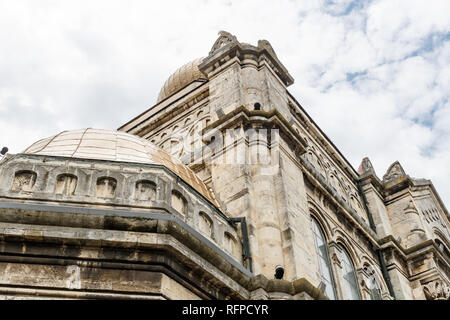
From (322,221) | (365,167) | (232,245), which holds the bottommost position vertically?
(232,245)

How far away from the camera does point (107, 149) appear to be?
967 centimetres

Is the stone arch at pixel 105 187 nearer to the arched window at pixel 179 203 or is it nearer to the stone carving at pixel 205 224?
the arched window at pixel 179 203

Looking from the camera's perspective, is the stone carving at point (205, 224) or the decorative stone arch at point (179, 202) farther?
the stone carving at point (205, 224)

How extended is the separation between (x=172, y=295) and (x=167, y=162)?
3.65 meters

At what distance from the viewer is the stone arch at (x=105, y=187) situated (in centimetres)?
791

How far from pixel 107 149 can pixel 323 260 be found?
235 inches

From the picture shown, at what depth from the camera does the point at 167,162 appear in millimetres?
10344

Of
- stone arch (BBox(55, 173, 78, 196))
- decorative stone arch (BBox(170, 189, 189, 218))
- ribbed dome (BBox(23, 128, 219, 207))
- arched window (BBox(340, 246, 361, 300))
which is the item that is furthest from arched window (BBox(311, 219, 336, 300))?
stone arch (BBox(55, 173, 78, 196))

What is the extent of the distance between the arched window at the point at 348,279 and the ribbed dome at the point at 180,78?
423 inches

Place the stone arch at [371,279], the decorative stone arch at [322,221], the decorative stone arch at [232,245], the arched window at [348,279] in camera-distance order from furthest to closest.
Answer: the stone arch at [371,279] < the decorative stone arch at [322,221] < the arched window at [348,279] < the decorative stone arch at [232,245]

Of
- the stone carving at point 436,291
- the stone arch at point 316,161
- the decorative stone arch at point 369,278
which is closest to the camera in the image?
the decorative stone arch at point 369,278

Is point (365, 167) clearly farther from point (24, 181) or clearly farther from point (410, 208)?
point (24, 181)

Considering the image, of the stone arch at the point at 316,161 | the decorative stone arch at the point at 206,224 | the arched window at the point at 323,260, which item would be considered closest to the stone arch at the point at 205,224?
the decorative stone arch at the point at 206,224

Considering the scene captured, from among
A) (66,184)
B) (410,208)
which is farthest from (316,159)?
(66,184)
